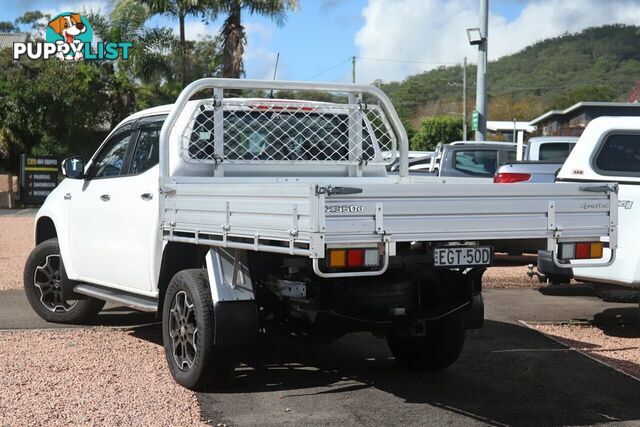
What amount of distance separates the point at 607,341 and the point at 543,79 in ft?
295

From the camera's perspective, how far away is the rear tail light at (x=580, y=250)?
5602 mm

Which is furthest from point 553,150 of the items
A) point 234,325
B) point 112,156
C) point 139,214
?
point 234,325

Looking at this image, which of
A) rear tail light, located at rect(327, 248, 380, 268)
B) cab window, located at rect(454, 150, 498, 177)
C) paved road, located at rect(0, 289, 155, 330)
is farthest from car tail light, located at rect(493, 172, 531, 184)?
rear tail light, located at rect(327, 248, 380, 268)

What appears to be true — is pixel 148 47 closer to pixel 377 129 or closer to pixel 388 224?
pixel 377 129

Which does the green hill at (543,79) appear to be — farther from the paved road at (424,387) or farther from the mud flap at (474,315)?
the mud flap at (474,315)

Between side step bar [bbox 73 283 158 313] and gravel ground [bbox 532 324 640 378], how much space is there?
374 centimetres

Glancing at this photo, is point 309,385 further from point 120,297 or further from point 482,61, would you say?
point 482,61

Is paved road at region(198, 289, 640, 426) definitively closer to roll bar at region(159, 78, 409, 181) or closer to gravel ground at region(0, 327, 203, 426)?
gravel ground at region(0, 327, 203, 426)

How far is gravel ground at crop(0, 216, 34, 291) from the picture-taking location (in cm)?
1191

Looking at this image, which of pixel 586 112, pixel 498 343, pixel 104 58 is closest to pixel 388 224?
pixel 498 343

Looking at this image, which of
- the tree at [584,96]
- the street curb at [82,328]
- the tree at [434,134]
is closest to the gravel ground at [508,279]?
the street curb at [82,328]

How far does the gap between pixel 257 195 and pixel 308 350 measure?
277 centimetres

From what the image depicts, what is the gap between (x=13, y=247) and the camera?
1630 centimetres

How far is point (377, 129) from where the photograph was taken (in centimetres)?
800
